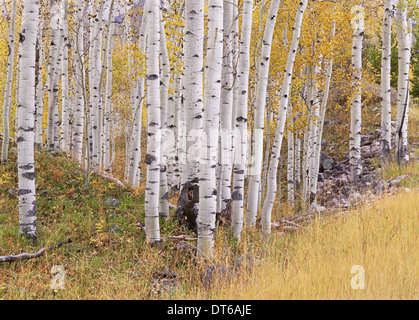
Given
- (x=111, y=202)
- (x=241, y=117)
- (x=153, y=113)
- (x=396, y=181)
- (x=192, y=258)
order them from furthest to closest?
(x=396, y=181) < (x=111, y=202) < (x=241, y=117) < (x=153, y=113) < (x=192, y=258)

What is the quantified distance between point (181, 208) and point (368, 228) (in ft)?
11.0

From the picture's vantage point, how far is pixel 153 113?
5297 millimetres

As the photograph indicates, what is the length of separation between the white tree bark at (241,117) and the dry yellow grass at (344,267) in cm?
84

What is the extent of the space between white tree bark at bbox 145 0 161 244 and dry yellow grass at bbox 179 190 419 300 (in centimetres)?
195

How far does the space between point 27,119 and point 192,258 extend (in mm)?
3482

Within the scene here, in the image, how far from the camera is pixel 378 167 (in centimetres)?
1291

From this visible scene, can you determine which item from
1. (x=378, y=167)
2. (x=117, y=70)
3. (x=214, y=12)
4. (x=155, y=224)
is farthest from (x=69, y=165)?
(x=117, y=70)

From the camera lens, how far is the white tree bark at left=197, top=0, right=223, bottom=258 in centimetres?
486

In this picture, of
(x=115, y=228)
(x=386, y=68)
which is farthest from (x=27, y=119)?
(x=386, y=68)

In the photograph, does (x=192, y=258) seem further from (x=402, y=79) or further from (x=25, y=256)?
(x=402, y=79)

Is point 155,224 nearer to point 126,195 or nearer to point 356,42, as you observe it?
point 126,195

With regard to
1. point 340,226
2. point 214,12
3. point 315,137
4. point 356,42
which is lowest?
point 340,226

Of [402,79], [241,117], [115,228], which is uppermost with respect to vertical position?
[402,79]

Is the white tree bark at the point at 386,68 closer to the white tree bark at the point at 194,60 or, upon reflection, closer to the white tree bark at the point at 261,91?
the white tree bark at the point at 261,91
